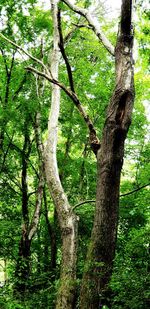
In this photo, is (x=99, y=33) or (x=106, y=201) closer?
(x=106, y=201)

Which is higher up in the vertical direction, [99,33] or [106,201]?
[99,33]

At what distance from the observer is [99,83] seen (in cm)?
1348

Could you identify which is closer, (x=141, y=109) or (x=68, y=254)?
(x=68, y=254)

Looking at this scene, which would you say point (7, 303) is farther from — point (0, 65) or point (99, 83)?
point (99, 83)

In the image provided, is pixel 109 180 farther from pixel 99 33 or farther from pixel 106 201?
pixel 99 33

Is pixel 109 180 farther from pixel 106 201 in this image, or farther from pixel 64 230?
pixel 64 230

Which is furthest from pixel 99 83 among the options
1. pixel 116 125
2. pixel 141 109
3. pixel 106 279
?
pixel 106 279

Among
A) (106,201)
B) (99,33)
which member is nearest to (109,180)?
(106,201)

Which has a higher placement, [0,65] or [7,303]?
[0,65]

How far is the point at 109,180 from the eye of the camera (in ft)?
14.2

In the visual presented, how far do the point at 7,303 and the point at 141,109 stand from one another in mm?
11187

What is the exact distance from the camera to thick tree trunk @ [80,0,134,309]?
409 cm

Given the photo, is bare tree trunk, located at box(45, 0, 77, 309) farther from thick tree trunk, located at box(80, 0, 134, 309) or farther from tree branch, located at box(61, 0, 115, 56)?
tree branch, located at box(61, 0, 115, 56)

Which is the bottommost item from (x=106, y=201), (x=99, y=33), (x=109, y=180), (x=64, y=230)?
(x=64, y=230)
